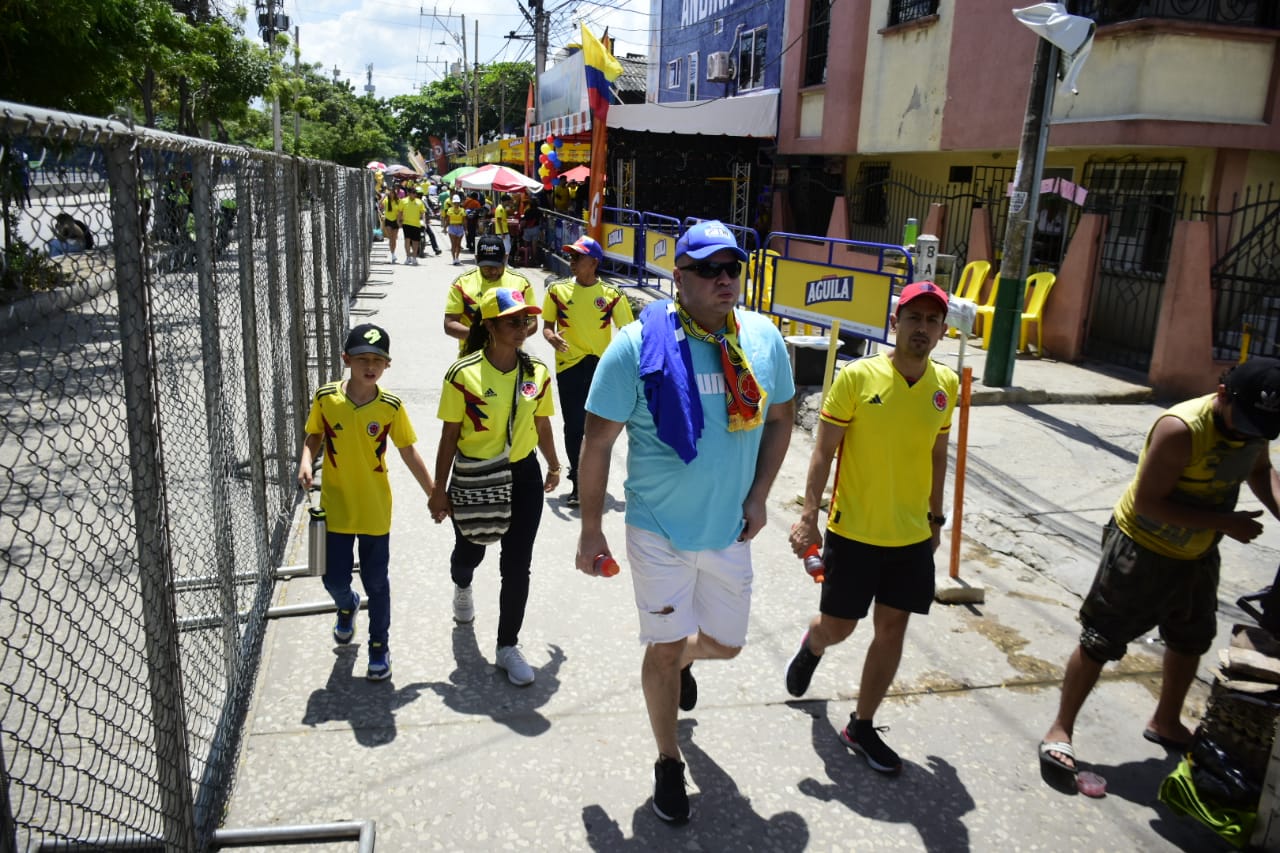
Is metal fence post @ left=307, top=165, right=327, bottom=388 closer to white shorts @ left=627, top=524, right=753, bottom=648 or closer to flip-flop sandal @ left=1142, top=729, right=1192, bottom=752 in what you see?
white shorts @ left=627, top=524, right=753, bottom=648

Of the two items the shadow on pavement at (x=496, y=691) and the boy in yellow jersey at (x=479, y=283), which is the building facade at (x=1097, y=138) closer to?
the boy in yellow jersey at (x=479, y=283)

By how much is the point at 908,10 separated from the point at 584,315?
1155cm

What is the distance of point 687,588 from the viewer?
325cm

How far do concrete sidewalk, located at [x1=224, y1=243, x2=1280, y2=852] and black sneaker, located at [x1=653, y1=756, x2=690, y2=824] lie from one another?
0.05 m

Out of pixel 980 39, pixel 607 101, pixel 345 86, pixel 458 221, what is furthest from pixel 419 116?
pixel 980 39

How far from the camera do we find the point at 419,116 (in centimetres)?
8606

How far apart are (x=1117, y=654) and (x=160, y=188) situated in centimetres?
372

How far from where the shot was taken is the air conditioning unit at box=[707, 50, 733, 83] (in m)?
22.4

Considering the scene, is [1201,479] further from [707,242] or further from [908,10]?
[908,10]

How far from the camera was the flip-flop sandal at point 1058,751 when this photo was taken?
357 cm

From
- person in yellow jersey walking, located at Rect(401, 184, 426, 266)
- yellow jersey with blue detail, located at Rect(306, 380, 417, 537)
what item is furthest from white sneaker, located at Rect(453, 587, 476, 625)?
person in yellow jersey walking, located at Rect(401, 184, 426, 266)

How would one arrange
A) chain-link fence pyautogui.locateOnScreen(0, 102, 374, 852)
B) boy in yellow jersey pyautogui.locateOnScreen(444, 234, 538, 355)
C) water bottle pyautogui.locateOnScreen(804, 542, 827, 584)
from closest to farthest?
chain-link fence pyautogui.locateOnScreen(0, 102, 374, 852)
water bottle pyautogui.locateOnScreen(804, 542, 827, 584)
boy in yellow jersey pyautogui.locateOnScreen(444, 234, 538, 355)

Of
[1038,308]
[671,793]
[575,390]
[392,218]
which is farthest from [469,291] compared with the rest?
[392,218]

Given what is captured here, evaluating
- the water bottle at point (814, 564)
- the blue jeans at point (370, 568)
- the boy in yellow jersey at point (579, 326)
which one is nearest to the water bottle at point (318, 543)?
the blue jeans at point (370, 568)
